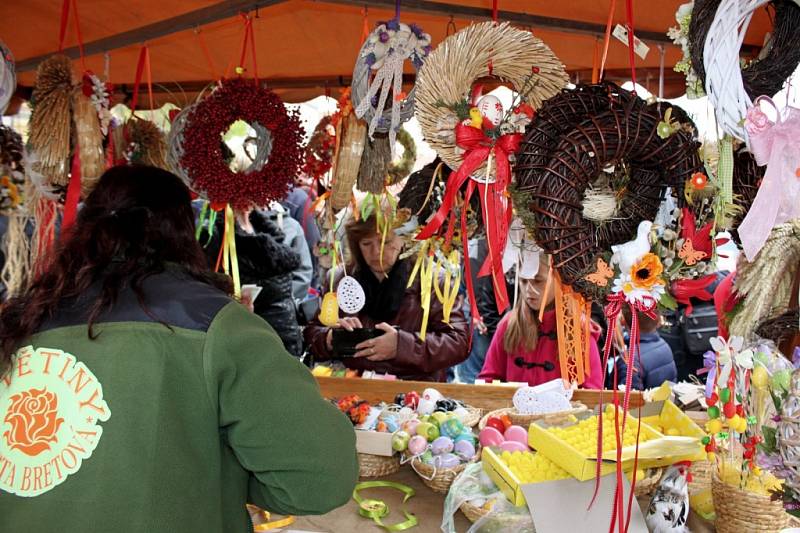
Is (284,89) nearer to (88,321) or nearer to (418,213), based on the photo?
(418,213)

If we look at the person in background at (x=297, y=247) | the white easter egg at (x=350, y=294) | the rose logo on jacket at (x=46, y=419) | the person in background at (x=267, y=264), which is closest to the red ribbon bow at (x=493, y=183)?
the rose logo on jacket at (x=46, y=419)

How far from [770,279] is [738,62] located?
60 centimetres

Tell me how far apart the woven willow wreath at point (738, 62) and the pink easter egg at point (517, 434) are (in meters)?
1.13

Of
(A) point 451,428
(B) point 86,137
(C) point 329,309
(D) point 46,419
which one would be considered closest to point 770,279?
(A) point 451,428

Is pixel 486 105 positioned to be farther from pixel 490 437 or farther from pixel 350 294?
pixel 350 294

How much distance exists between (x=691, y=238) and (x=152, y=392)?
1.12 m

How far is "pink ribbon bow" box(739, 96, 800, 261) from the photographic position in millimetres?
1394

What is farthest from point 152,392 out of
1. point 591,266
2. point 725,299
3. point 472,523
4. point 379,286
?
point 379,286

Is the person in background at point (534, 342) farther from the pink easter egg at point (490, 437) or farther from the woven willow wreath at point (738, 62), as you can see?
the woven willow wreath at point (738, 62)

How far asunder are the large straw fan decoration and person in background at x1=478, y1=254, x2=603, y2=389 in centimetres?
131

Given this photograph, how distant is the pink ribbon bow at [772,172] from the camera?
54.9 inches

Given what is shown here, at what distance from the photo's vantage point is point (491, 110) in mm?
1771

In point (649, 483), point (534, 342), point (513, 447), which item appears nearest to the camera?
point (649, 483)

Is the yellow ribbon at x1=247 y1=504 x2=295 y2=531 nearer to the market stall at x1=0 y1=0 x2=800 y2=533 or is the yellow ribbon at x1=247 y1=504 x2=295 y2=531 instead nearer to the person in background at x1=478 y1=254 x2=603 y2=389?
the market stall at x1=0 y1=0 x2=800 y2=533
